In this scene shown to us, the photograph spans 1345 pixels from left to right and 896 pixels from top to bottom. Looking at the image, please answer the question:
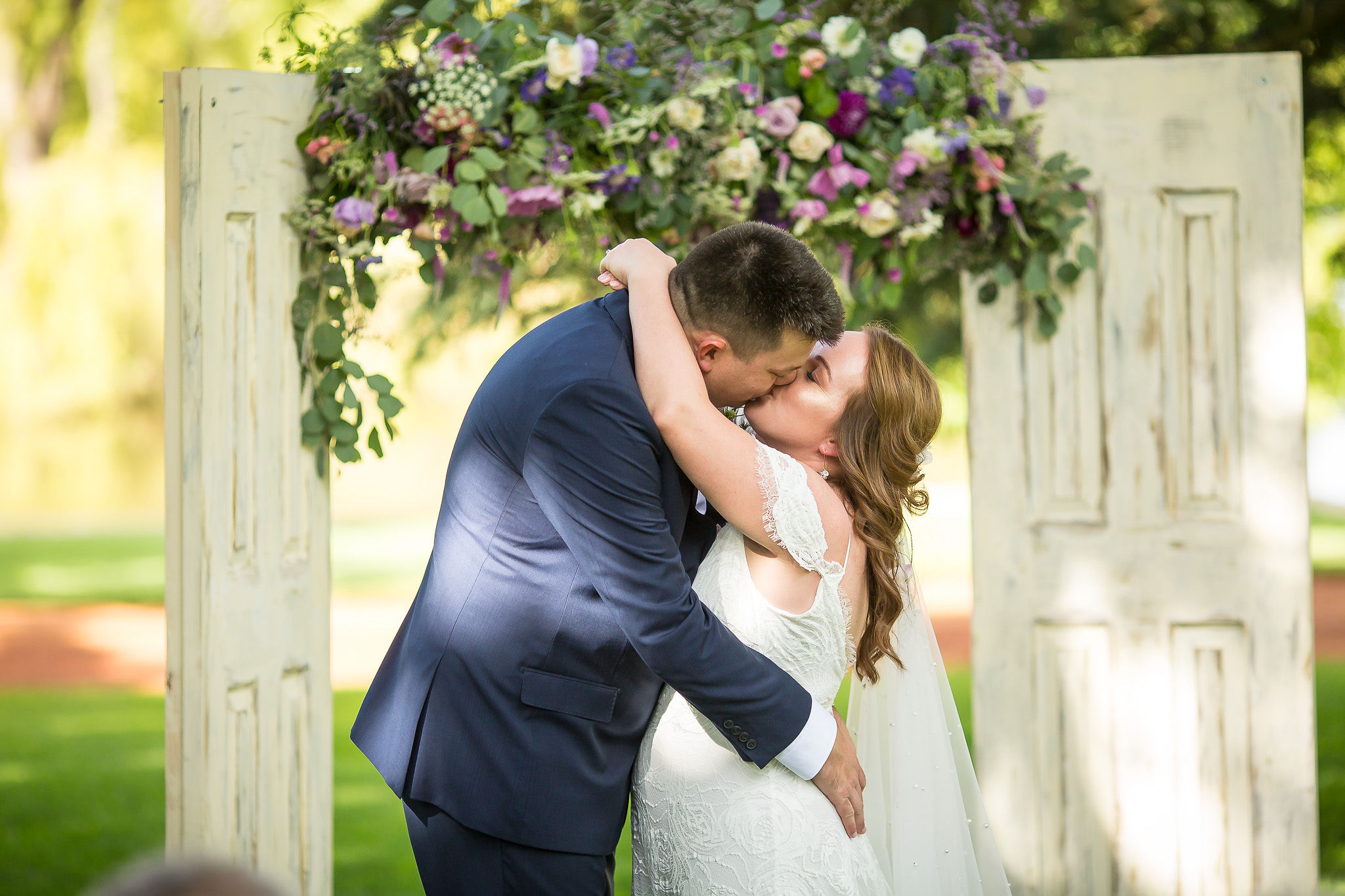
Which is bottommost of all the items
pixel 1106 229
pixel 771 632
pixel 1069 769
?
pixel 1069 769

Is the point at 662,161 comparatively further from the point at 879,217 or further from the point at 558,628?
the point at 558,628

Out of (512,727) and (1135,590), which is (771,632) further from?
(1135,590)

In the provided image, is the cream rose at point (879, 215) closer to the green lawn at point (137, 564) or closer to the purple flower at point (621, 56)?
the purple flower at point (621, 56)

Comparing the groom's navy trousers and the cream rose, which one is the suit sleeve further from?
the cream rose

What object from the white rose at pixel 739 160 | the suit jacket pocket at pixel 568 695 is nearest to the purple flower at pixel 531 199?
the white rose at pixel 739 160

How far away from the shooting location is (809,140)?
10.5 ft

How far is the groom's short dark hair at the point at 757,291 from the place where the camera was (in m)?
2.17

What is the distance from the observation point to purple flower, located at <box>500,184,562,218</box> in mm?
3135

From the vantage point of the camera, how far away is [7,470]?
649 inches

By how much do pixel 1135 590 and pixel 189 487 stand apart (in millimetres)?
2638

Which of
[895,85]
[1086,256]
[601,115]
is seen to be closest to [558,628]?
[601,115]

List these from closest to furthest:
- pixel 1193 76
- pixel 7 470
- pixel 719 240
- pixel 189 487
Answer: pixel 719 240 < pixel 189 487 < pixel 1193 76 < pixel 7 470

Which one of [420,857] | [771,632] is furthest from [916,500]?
[420,857]

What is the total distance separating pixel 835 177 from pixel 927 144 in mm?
258
